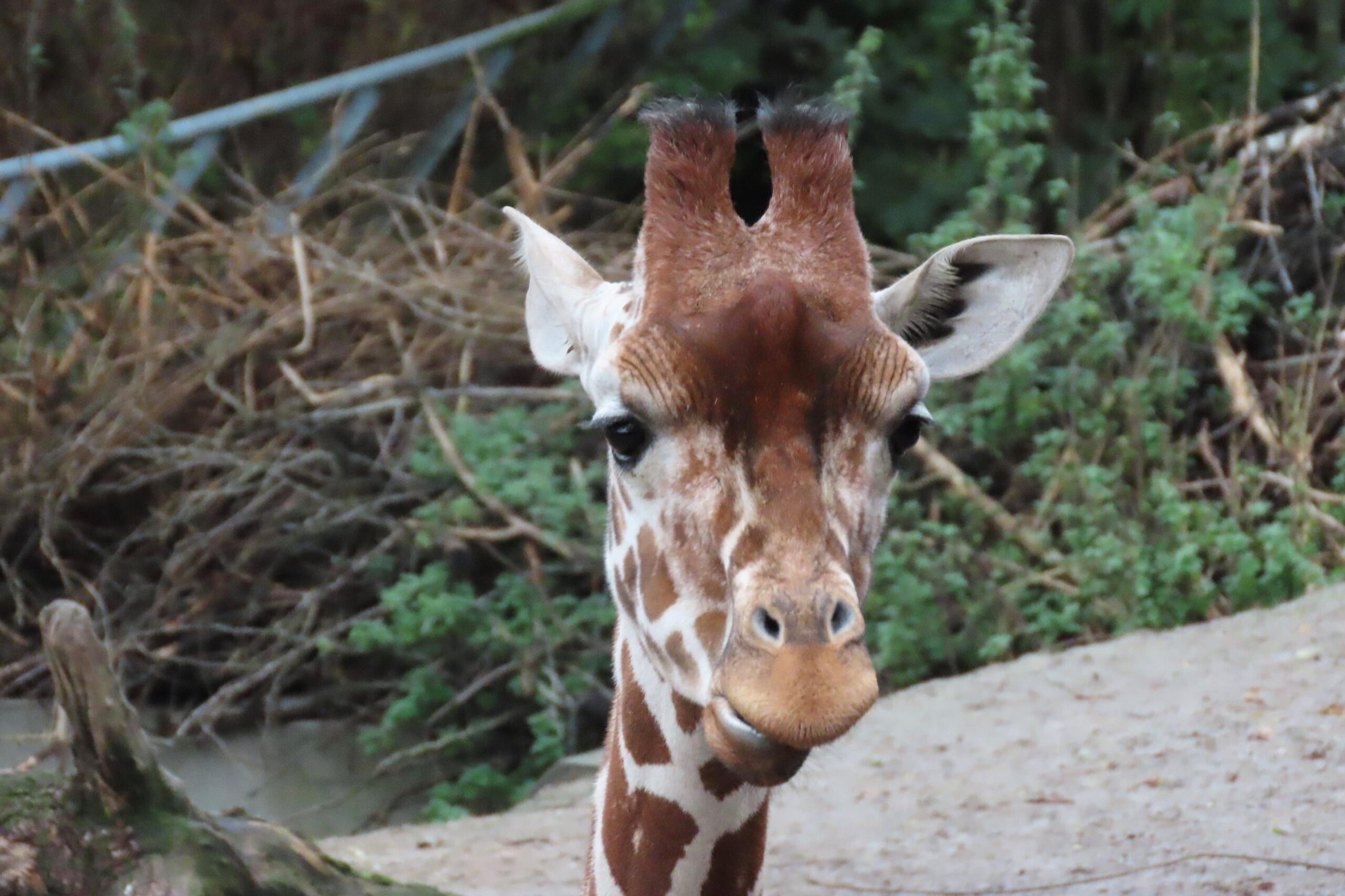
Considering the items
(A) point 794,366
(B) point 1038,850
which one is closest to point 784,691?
A: (A) point 794,366

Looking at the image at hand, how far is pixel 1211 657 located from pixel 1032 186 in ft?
11.2

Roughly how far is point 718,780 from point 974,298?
3.10 feet

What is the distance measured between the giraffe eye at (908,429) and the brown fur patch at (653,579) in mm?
385

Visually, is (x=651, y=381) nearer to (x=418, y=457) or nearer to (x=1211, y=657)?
(x=1211, y=657)

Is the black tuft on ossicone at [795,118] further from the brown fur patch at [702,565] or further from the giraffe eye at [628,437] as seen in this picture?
the brown fur patch at [702,565]

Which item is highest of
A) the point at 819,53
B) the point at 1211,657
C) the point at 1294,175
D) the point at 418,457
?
the point at 819,53

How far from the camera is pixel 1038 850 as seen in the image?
4.25 m

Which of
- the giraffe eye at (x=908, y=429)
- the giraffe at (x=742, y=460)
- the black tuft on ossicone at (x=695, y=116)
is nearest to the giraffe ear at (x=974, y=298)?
the giraffe at (x=742, y=460)

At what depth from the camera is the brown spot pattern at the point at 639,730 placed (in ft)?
7.93

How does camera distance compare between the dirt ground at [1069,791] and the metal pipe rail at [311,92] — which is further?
the metal pipe rail at [311,92]

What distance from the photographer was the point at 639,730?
246 centimetres

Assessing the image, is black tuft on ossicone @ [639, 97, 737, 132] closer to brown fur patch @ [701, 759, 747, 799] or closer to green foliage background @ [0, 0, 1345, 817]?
brown fur patch @ [701, 759, 747, 799]

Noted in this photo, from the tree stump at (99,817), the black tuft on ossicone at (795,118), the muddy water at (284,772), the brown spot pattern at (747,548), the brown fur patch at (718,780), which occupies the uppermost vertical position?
the black tuft on ossicone at (795,118)

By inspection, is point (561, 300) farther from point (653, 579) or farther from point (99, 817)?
point (99, 817)
